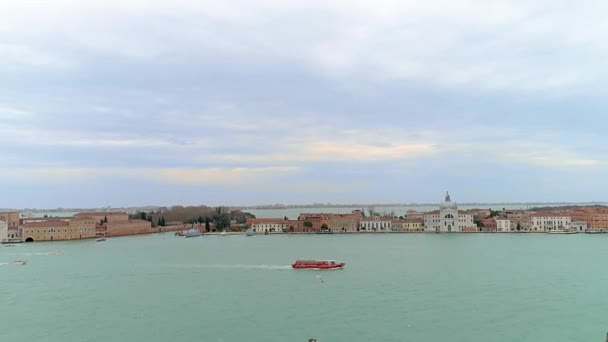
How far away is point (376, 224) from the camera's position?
29.8 m

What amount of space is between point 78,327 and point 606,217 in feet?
93.3

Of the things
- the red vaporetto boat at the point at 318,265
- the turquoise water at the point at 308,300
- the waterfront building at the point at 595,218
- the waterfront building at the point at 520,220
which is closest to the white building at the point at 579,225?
the waterfront building at the point at 595,218

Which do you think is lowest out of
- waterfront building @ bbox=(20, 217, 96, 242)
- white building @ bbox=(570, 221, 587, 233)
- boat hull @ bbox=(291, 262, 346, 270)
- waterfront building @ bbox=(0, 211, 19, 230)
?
boat hull @ bbox=(291, 262, 346, 270)

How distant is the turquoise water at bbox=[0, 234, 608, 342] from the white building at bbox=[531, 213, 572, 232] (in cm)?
1597

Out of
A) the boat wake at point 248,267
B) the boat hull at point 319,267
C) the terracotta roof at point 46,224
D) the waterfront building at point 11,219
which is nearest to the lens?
the boat hull at point 319,267

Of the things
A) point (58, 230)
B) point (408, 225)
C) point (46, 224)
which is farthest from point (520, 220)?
point (46, 224)

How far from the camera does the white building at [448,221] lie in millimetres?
28562

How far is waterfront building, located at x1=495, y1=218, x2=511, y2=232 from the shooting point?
28688 mm

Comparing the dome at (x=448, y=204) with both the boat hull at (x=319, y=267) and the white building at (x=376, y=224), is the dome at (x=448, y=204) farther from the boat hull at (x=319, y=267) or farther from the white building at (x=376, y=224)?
the boat hull at (x=319, y=267)

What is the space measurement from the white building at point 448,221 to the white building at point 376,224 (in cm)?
201

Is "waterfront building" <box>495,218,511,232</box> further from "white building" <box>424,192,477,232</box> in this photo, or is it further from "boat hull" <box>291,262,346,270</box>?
"boat hull" <box>291,262,346,270</box>

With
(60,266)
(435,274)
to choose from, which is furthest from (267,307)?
(60,266)

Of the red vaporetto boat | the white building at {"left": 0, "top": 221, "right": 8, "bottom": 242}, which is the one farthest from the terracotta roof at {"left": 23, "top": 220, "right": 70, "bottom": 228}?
the red vaporetto boat

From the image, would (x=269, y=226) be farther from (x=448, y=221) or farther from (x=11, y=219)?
(x=11, y=219)
